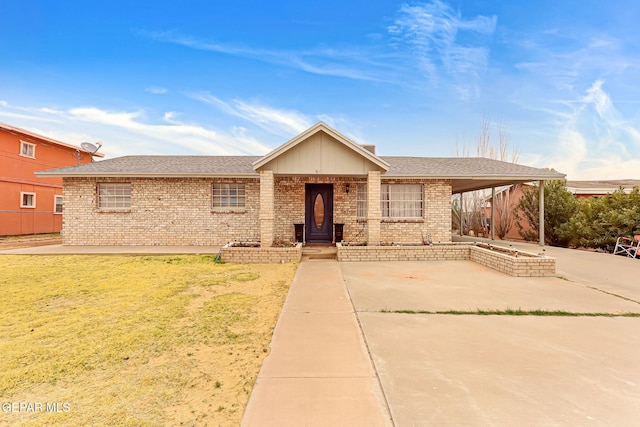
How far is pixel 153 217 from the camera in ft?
38.6

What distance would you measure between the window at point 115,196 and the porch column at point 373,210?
999 cm

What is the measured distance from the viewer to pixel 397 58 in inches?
685

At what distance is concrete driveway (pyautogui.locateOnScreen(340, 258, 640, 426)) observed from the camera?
223cm

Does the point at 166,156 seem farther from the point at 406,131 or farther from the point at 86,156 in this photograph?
the point at 406,131

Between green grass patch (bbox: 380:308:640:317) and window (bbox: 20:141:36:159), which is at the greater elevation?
window (bbox: 20:141:36:159)

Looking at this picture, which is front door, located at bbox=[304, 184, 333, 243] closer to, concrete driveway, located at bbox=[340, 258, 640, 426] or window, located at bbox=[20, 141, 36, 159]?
concrete driveway, located at bbox=[340, 258, 640, 426]

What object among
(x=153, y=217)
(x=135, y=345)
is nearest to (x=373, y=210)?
(x=135, y=345)

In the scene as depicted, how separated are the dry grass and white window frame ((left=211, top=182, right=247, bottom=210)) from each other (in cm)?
551

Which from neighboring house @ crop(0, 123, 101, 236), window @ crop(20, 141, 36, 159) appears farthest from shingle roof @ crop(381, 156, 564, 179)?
window @ crop(20, 141, 36, 159)

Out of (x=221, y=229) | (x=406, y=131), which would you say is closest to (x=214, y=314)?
(x=221, y=229)

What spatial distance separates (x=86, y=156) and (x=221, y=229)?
18.7 metres

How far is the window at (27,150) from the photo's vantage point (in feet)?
56.9

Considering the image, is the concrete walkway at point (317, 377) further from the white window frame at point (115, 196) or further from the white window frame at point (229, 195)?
the white window frame at point (115, 196)

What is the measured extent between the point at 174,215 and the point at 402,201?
31.9ft
